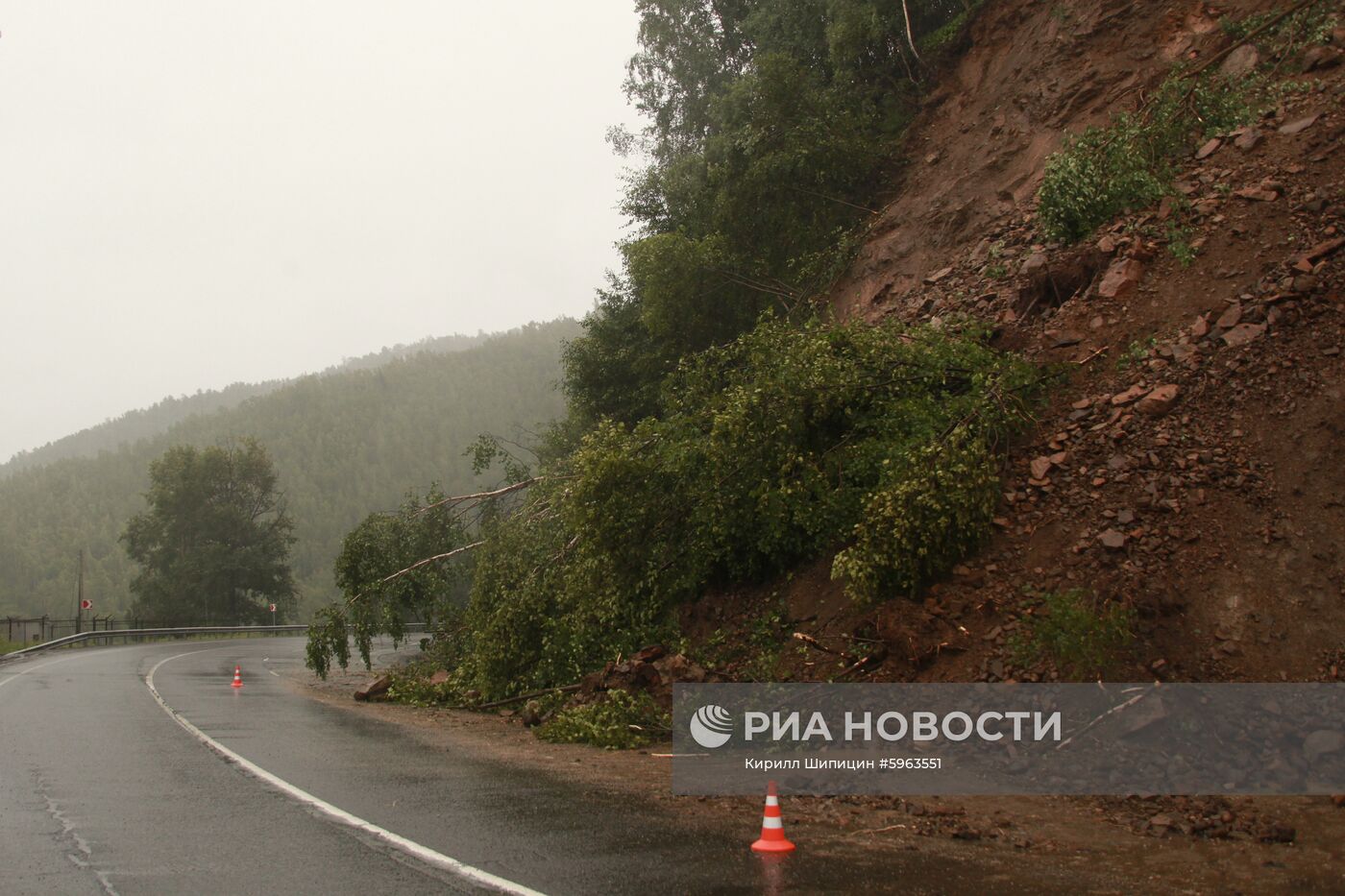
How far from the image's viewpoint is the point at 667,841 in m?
7.08

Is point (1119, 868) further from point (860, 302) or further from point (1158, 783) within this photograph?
point (860, 302)

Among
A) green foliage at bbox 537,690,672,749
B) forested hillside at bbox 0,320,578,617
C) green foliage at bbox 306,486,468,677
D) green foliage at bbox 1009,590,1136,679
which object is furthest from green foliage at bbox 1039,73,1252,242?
forested hillside at bbox 0,320,578,617

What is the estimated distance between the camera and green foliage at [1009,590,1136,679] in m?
9.35

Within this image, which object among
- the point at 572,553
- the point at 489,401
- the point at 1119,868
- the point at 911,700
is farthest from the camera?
the point at 489,401

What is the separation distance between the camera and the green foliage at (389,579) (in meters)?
18.5

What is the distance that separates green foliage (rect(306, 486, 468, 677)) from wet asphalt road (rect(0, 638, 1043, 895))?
5.04 metres

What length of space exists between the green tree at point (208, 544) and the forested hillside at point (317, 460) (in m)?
31.4

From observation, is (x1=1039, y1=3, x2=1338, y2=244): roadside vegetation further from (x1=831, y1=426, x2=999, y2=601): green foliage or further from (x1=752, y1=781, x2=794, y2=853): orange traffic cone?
(x1=752, y1=781, x2=794, y2=853): orange traffic cone

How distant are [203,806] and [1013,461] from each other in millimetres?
9193

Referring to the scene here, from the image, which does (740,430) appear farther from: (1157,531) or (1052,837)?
(1052,837)

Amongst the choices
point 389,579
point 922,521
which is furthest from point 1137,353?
point 389,579

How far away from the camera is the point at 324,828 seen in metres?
7.38

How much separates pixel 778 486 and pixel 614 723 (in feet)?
11.7

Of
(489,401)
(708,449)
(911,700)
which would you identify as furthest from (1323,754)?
(489,401)
